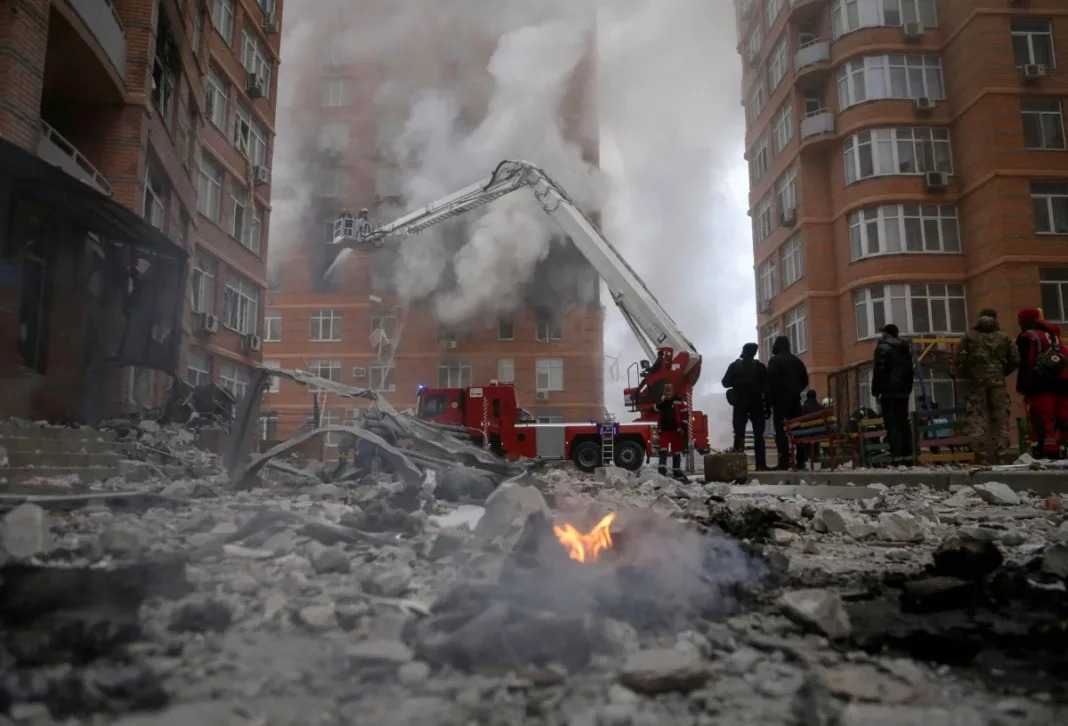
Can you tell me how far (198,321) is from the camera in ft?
47.0

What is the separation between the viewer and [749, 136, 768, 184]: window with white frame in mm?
23750

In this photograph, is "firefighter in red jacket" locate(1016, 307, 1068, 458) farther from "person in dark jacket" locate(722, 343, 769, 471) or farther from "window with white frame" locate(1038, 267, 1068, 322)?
"window with white frame" locate(1038, 267, 1068, 322)

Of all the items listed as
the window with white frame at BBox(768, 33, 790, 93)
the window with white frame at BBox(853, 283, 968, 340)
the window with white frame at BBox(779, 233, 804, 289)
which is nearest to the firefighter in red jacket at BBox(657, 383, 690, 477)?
the window with white frame at BBox(853, 283, 968, 340)

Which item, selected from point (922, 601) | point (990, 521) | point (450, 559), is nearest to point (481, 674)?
point (450, 559)

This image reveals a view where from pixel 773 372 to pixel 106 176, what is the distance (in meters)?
9.69

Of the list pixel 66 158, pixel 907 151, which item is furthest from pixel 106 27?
pixel 907 151

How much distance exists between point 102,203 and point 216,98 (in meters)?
10.8

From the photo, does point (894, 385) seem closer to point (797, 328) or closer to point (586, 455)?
point (586, 455)

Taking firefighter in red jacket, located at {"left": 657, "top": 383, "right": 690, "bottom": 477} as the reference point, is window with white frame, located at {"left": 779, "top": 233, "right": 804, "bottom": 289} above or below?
above

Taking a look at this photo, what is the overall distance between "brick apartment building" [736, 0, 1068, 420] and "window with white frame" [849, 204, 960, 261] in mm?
39

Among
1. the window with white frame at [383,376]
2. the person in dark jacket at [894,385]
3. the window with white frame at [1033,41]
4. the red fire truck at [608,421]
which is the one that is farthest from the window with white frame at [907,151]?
the window with white frame at [383,376]

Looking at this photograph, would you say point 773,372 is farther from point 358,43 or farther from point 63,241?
point 358,43

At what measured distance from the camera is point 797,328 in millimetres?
20359

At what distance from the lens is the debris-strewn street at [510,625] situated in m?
1.27
